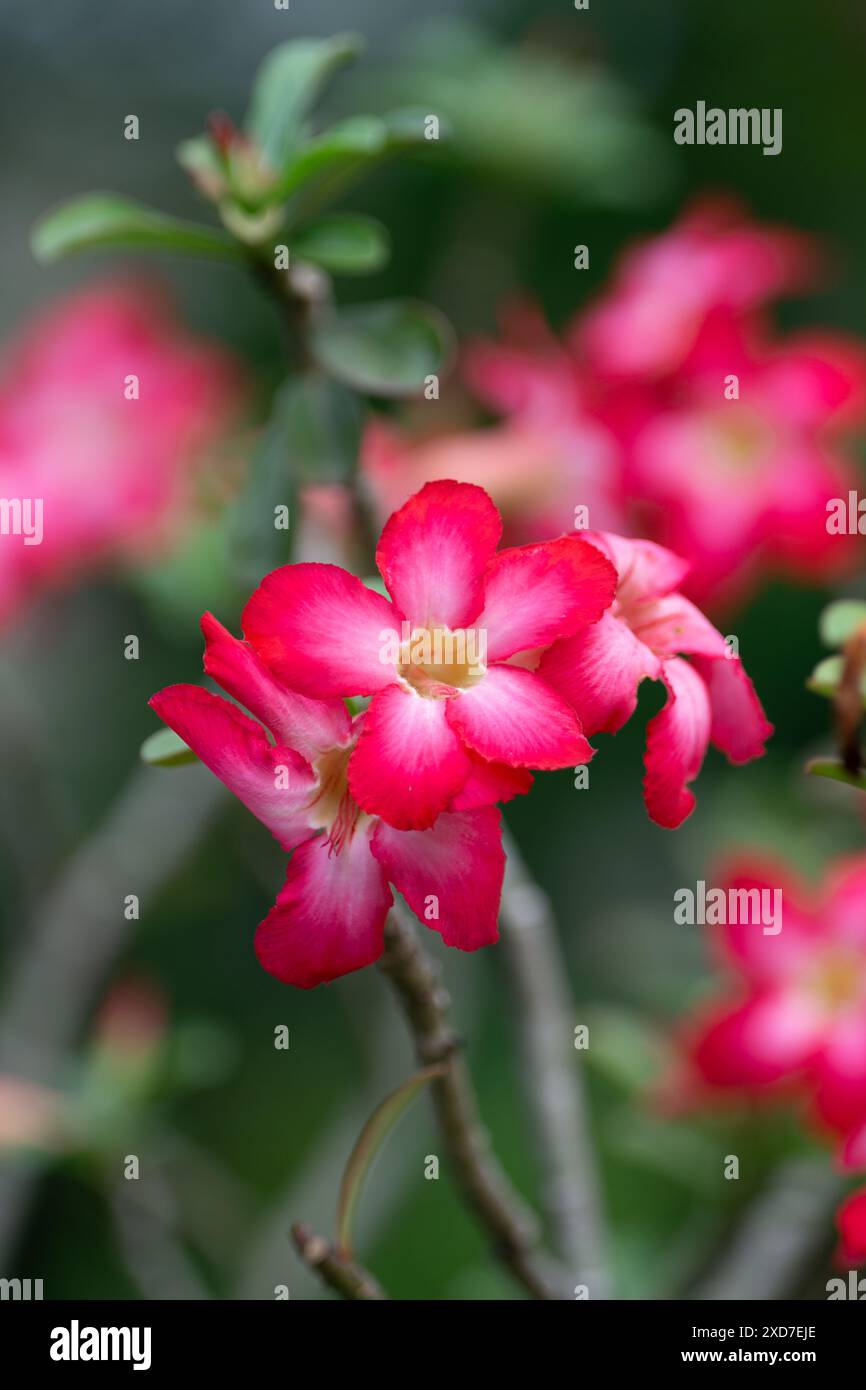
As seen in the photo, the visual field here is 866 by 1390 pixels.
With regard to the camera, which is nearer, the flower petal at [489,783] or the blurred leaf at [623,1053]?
the flower petal at [489,783]

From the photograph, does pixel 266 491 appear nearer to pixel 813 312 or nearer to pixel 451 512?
pixel 451 512

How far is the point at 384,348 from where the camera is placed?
0.51m

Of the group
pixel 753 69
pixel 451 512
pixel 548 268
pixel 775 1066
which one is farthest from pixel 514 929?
pixel 753 69

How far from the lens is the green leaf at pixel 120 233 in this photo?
489 millimetres

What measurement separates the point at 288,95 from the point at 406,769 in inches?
12.6

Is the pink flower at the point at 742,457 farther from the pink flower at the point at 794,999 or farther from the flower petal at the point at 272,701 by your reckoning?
the flower petal at the point at 272,701

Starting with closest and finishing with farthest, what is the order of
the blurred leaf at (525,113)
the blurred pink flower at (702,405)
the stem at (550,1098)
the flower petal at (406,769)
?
1. the flower petal at (406,769)
2. the stem at (550,1098)
3. the blurred pink flower at (702,405)
4. the blurred leaf at (525,113)

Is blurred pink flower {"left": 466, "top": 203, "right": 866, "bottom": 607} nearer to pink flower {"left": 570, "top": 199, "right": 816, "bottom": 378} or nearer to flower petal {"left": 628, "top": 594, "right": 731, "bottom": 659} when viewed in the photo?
pink flower {"left": 570, "top": 199, "right": 816, "bottom": 378}

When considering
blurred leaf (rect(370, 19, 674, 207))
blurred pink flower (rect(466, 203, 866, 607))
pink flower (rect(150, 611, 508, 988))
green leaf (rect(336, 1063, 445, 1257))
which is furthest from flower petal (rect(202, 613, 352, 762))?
blurred leaf (rect(370, 19, 674, 207))

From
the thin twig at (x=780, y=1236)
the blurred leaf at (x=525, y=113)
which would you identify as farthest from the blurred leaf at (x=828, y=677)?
the blurred leaf at (x=525, y=113)

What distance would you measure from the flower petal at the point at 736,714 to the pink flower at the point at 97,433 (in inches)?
19.8

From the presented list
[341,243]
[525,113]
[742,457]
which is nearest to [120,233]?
[341,243]

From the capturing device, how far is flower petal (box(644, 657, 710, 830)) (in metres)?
0.33
